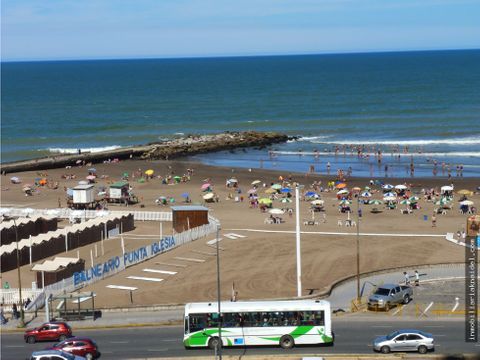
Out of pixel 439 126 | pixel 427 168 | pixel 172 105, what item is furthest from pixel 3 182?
pixel 172 105

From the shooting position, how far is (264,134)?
386 ft

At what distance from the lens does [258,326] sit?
32344 mm

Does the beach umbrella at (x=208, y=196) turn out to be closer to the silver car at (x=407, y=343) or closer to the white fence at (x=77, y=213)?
the white fence at (x=77, y=213)

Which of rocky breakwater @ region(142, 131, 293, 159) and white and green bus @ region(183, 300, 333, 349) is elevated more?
rocky breakwater @ region(142, 131, 293, 159)

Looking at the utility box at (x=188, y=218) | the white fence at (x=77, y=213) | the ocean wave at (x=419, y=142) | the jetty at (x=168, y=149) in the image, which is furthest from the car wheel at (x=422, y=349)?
the ocean wave at (x=419, y=142)

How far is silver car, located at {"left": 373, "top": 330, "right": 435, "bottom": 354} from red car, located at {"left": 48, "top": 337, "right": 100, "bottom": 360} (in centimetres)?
982

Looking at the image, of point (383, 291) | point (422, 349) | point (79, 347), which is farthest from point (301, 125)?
point (79, 347)

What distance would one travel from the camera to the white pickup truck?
1497 inches

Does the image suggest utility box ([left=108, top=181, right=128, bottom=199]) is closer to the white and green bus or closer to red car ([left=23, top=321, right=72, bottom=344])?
red car ([left=23, top=321, right=72, bottom=344])

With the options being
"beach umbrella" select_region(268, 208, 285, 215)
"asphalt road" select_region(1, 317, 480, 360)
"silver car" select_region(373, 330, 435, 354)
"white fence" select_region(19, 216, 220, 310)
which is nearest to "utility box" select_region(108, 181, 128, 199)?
"white fence" select_region(19, 216, 220, 310)

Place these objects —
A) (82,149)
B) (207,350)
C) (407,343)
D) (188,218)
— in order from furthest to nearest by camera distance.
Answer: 1. (82,149)
2. (188,218)
3. (207,350)
4. (407,343)

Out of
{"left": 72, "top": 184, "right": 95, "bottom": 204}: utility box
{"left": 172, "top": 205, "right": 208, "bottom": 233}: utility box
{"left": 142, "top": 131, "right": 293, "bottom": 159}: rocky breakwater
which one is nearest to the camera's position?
{"left": 172, "top": 205, "right": 208, "bottom": 233}: utility box

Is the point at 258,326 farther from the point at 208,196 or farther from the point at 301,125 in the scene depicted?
the point at 301,125

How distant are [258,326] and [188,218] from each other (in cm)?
2519
